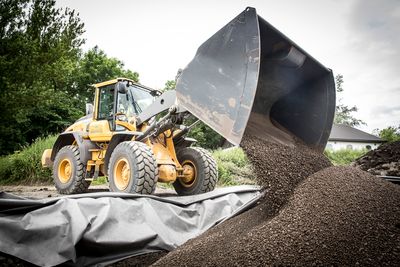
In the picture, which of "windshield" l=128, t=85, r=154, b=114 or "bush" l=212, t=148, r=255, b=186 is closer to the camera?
"windshield" l=128, t=85, r=154, b=114

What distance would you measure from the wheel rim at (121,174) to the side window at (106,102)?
1.30 m

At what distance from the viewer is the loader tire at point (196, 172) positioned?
485 centimetres

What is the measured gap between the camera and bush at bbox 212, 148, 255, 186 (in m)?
8.91

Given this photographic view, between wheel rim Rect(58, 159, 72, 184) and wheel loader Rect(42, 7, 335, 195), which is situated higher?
wheel loader Rect(42, 7, 335, 195)

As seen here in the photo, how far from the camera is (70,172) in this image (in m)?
5.68

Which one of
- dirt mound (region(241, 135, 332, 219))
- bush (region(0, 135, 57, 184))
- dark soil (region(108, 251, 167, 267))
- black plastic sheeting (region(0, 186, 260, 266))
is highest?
dirt mound (region(241, 135, 332, 219))

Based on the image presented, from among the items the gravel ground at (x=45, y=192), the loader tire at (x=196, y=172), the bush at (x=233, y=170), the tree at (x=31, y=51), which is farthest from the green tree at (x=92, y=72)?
the loader tire at (x=196, y=172)

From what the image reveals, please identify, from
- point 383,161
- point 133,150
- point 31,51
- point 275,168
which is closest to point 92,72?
point 31,51

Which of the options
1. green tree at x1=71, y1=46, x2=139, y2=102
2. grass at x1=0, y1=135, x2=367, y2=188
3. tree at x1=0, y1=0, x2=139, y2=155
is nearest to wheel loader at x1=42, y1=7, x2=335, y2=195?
grass at x1=0, y1=135, x2=367, y2=188

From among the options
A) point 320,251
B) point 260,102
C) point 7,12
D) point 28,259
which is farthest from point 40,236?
point 7,12

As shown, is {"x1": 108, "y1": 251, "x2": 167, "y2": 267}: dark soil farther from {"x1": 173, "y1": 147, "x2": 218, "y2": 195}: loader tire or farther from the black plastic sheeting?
{"x1": 173, "y1": 147, "x2": 218, "y2": 195}: loader tire

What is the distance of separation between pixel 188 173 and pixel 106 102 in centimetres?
202

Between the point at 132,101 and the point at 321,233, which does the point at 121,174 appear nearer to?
the point at 132,101

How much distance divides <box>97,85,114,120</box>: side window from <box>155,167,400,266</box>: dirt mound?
3540mm
